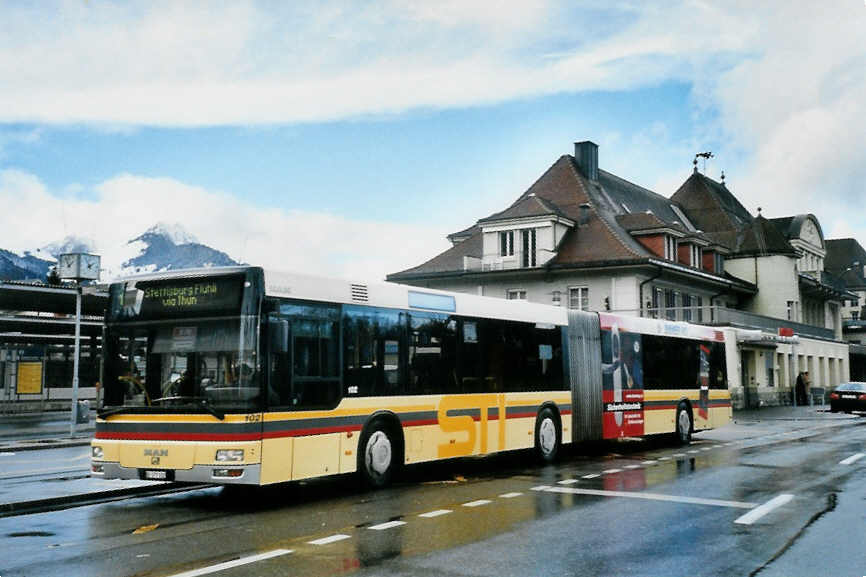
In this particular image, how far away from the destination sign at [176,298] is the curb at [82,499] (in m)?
2.38

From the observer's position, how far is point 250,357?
37.3 feet

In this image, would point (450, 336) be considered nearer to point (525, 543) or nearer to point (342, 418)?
point (342, 418)

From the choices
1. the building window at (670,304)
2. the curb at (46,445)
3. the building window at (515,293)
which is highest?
the building window at (515,293)

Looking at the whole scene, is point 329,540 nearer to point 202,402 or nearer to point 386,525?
point 386,525

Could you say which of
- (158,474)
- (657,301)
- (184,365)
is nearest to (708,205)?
(657,301)

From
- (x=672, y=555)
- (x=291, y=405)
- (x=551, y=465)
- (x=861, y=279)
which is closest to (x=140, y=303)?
(x=291, y=405)

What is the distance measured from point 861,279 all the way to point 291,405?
400 feet

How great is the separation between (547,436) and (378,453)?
529 cm

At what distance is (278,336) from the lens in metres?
11.6

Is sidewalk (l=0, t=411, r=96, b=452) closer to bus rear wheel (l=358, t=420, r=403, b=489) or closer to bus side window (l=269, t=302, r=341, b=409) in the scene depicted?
bus rear wheel (l=358, t=420, r=403, b=489)

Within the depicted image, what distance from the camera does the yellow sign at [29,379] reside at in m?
39.7

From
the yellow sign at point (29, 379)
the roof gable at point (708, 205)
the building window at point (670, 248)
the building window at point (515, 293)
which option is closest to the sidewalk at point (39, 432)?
the yellow sign at point (29, 379)

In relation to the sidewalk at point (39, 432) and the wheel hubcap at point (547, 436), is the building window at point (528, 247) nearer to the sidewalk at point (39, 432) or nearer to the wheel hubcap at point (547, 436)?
the sidewalk at point (39, 432)

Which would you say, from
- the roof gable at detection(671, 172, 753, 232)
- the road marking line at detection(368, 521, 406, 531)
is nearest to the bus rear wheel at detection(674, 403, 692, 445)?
the road marking line at detection(368, 521, 406, 531)
